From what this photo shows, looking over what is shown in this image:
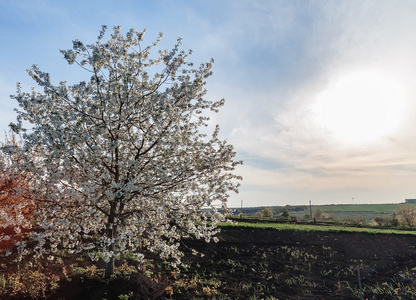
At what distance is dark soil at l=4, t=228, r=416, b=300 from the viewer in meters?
9.66

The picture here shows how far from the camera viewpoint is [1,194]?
11.5 metres

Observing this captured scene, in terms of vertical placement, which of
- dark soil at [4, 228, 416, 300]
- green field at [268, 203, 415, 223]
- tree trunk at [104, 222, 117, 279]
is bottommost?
dark soil at [4, 228, 416, 300]

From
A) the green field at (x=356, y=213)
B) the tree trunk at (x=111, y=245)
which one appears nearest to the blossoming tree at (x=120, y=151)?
the tree trunk at (x=111, y=245)

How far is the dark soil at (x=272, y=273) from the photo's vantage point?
966 cm

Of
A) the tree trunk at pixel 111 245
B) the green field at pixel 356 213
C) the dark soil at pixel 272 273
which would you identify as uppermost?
the green field at pixel 356 213

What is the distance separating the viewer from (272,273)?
13898 millimetres

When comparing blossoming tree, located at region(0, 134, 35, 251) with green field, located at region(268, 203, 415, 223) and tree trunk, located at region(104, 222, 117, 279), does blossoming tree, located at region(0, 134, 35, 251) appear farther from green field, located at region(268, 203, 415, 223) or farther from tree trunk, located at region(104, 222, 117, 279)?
green field, located at region(268, 203, 415, 223)

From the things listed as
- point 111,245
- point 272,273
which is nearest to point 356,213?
Answer: point 272,273

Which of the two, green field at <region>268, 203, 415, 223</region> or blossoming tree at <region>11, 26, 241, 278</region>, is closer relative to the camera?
blossoming tree at <region>11, 26, 241, 278</region>

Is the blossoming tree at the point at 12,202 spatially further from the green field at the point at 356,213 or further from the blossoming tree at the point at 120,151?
the green field at the point at 356,213

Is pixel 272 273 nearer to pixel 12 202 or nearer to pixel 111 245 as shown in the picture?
pixel 111 245

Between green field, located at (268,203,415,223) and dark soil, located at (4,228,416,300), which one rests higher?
green field, located at (268,203,415,223)

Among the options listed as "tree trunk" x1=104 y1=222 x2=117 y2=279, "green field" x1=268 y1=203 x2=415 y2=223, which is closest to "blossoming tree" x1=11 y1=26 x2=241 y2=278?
"tree trunk" x1=104 y1=222 x2=117 y2=279

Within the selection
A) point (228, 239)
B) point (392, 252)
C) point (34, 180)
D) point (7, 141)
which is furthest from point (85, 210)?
point (392, 252)
